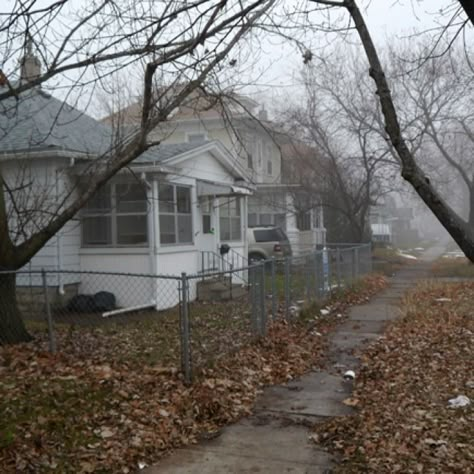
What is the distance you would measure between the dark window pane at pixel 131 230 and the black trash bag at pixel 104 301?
48.9 inches

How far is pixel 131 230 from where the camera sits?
1288cm

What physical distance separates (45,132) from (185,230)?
13.3 feet

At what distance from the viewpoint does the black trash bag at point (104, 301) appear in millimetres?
12203

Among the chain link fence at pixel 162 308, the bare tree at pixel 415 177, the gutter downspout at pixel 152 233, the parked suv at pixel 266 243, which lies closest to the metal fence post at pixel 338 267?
the chain link fence at pixel 162 308

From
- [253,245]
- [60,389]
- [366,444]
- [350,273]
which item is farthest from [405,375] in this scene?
[253,245]

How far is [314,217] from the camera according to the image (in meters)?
29.9

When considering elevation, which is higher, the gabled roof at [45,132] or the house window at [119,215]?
the gabled roof at [45,132]

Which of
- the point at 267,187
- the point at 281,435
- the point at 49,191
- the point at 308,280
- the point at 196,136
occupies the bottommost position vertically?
the point at 281,435

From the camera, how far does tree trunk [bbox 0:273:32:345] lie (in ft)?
24.2

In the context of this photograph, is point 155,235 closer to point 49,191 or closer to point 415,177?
point 49,191

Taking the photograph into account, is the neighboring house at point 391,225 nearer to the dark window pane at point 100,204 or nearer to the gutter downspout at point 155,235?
the gutter downspout at point 155,235

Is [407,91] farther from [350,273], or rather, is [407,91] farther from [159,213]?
[159,213]

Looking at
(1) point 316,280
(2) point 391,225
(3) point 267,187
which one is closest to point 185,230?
(1) point 316,280

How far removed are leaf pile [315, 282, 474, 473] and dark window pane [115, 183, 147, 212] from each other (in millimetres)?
6196
